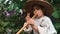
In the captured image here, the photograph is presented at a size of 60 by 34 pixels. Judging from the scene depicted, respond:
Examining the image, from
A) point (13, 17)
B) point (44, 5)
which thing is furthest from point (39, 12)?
point (13, 17)

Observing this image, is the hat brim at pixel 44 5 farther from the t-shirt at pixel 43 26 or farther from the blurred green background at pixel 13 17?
the blurred green background at pixel 13 17

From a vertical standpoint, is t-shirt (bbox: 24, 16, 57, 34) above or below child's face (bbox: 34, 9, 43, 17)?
below

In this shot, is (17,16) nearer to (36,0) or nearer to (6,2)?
(6,2)

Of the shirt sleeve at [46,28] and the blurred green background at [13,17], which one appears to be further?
the blurred green background at [13,17]

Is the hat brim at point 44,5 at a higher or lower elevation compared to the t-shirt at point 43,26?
higher

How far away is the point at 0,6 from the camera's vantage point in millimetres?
4508

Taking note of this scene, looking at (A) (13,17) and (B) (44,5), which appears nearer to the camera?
(B) (44,5)

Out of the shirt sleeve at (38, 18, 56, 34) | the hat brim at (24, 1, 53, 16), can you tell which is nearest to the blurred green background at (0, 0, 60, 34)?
the hat brim at (24, 1, 53, 16)

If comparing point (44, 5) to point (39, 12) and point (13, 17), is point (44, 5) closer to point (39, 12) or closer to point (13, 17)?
point (39, 12)

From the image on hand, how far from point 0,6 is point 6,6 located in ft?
0.23

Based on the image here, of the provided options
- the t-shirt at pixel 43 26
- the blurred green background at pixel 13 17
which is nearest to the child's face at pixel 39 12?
the t-shirt at pixel 43 26

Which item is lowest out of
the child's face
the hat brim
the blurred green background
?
the blurred green background

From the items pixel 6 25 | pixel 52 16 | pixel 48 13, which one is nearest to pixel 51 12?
pixel 48 13

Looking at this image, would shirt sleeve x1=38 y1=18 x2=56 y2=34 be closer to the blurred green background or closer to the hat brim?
the hat brim
